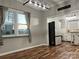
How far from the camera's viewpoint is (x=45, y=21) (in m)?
6.60

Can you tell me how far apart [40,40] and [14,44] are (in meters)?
2.33

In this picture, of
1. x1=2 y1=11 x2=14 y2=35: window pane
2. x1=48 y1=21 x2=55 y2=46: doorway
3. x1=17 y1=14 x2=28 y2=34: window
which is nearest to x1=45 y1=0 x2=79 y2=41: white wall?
x1=48 y1=21 x2=55 y2=46: doorway

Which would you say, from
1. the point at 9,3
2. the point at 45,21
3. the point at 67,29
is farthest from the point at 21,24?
the point at 67,29

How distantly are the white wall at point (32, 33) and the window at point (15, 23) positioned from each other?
0.32 meters

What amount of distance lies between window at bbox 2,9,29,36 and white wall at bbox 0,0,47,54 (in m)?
0.32

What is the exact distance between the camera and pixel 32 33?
588cm

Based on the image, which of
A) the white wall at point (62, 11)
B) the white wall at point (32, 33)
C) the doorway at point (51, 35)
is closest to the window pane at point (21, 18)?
the white wall at point (32, 33)

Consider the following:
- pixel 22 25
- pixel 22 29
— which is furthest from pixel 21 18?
pixel 22 29

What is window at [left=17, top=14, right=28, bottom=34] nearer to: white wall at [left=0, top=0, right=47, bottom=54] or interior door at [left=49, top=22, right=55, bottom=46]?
white wall at [left=0, top=0, right=47, bottom=54]

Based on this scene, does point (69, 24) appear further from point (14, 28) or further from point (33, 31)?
point (14, 28)

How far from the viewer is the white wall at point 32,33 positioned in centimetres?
447

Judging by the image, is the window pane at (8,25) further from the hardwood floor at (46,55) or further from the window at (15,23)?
the hardwood floor at (46,55)

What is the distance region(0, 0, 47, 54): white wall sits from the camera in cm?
447

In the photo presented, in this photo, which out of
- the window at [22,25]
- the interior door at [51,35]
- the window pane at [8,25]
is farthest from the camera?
the interior door at [51,35]
